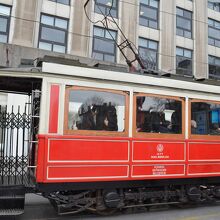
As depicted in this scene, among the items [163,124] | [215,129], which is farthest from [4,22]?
[215,129]

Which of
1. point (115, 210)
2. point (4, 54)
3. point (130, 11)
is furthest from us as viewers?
point (130, 11)

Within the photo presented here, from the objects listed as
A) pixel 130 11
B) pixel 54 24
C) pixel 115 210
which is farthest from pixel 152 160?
pixel 130 11

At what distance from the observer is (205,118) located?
27.6 feet

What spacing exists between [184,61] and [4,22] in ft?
40.0

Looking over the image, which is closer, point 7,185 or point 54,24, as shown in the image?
point 7,185

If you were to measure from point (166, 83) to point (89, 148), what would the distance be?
2368mm

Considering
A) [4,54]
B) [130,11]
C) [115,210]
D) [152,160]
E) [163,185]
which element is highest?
[130,11]

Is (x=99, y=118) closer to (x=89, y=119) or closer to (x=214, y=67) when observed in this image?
(x=89, y=119)

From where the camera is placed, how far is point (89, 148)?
689 centimetres

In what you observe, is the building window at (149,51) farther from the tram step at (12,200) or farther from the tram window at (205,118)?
the tram step at (12,200)

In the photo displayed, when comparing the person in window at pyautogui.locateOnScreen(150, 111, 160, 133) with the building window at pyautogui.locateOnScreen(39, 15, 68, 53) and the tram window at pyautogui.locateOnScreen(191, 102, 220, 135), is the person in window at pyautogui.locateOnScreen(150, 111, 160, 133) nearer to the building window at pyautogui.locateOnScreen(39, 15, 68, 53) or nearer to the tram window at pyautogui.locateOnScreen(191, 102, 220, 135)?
the tram window at pyautogui.locateOnScreen(191, 102, 220, 135)

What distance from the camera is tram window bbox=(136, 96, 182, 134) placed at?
7613 mm

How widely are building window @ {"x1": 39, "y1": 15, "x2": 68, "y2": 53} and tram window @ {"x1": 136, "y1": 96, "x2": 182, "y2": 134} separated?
12.5 meters

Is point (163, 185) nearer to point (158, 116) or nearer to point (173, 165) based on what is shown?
point (173, 165)
